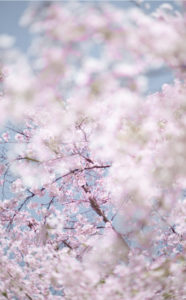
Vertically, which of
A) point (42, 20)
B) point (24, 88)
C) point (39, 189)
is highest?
point (39, 189)

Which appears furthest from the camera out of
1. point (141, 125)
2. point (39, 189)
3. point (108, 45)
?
point (39, 189)

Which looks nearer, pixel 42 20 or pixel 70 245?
pixel 42 20

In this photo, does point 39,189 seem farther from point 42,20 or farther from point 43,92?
point 42,20

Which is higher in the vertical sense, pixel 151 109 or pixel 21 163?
pixel 21 163

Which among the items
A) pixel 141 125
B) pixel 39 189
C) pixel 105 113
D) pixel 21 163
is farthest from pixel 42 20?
pixel 39 189

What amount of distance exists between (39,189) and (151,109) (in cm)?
359

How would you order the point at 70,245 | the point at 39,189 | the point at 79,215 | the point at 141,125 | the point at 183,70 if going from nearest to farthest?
the point at 183,70
the point at 141,125
the point at 39,189
the point at 70,245
the point at 79,215

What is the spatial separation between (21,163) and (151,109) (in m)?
3.08

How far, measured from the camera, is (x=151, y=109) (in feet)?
10.5

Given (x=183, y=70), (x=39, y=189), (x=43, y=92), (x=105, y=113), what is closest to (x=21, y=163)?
(x=39, y=189)

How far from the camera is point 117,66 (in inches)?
101

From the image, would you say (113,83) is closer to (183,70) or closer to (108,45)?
(108,45)

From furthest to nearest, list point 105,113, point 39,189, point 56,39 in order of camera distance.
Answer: point 39,189 → point 105,113 → point 56,39

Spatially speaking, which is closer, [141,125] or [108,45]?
[108,45]
